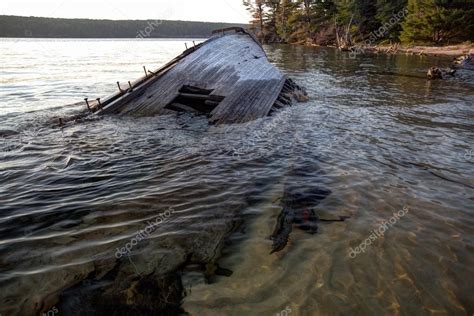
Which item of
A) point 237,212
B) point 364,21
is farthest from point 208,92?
point 364,21

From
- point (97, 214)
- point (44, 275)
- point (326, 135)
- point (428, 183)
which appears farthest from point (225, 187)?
point (326, 135)

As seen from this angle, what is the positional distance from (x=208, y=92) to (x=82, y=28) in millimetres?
124387

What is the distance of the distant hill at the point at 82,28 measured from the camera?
342 ft

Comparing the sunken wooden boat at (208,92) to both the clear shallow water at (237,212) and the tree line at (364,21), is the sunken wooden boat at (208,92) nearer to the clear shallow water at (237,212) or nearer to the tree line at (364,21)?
the clear shallow water at (237,212)

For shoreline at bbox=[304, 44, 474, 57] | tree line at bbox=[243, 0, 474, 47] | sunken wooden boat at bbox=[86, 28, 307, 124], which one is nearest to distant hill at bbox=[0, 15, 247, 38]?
tree line at bbox=[243, 0, 474, 47]

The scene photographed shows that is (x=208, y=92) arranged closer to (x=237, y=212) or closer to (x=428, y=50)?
(x=237, y=212)

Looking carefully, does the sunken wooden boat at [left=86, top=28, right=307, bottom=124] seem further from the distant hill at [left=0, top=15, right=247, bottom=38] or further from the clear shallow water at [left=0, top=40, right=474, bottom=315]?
the distant hill at [left=0, top=15, right=247, bottom=38]

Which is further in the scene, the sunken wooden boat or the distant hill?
the distant hill

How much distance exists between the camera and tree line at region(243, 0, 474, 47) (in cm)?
A: 3991

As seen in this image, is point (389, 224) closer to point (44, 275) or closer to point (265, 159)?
point (265, 159)

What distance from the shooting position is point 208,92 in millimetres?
12336

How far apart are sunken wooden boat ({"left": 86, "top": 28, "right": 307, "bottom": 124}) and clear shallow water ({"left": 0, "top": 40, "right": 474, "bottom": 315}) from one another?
760mm

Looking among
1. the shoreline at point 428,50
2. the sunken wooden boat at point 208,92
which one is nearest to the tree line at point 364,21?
the shoreline at point 428,50

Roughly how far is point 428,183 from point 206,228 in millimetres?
4341
